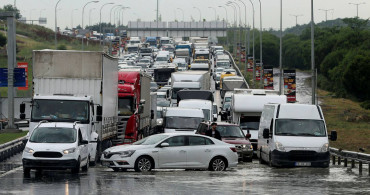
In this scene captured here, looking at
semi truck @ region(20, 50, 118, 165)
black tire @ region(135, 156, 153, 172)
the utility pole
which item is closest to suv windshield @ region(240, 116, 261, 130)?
semi truck @ region(20, 50, 118, 165)

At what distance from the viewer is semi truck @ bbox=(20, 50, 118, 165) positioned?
1142 inches

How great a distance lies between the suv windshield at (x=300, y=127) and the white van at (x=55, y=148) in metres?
6.76

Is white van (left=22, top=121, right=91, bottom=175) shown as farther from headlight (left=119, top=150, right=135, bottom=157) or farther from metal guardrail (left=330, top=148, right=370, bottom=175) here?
metal guardrail (left=330, top=148, right=370, bottom=175)

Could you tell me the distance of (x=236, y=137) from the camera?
3406 centimetres

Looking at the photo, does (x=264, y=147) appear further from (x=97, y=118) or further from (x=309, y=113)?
(x=97, y=118)

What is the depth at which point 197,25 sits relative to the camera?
193500 mm

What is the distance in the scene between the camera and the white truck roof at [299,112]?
30.0 m

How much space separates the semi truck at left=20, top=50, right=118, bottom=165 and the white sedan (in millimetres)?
1884

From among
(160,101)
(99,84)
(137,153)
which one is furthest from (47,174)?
(160,101)

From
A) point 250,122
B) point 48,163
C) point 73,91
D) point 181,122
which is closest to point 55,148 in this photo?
point 48,163

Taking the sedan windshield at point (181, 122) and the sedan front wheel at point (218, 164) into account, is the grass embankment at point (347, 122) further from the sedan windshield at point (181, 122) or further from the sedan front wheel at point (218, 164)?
the sedan front wheel at point (218, 164)

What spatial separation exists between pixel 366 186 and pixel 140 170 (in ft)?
24.3

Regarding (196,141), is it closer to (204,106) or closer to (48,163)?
(48,163)

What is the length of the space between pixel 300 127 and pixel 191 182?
7.97m
